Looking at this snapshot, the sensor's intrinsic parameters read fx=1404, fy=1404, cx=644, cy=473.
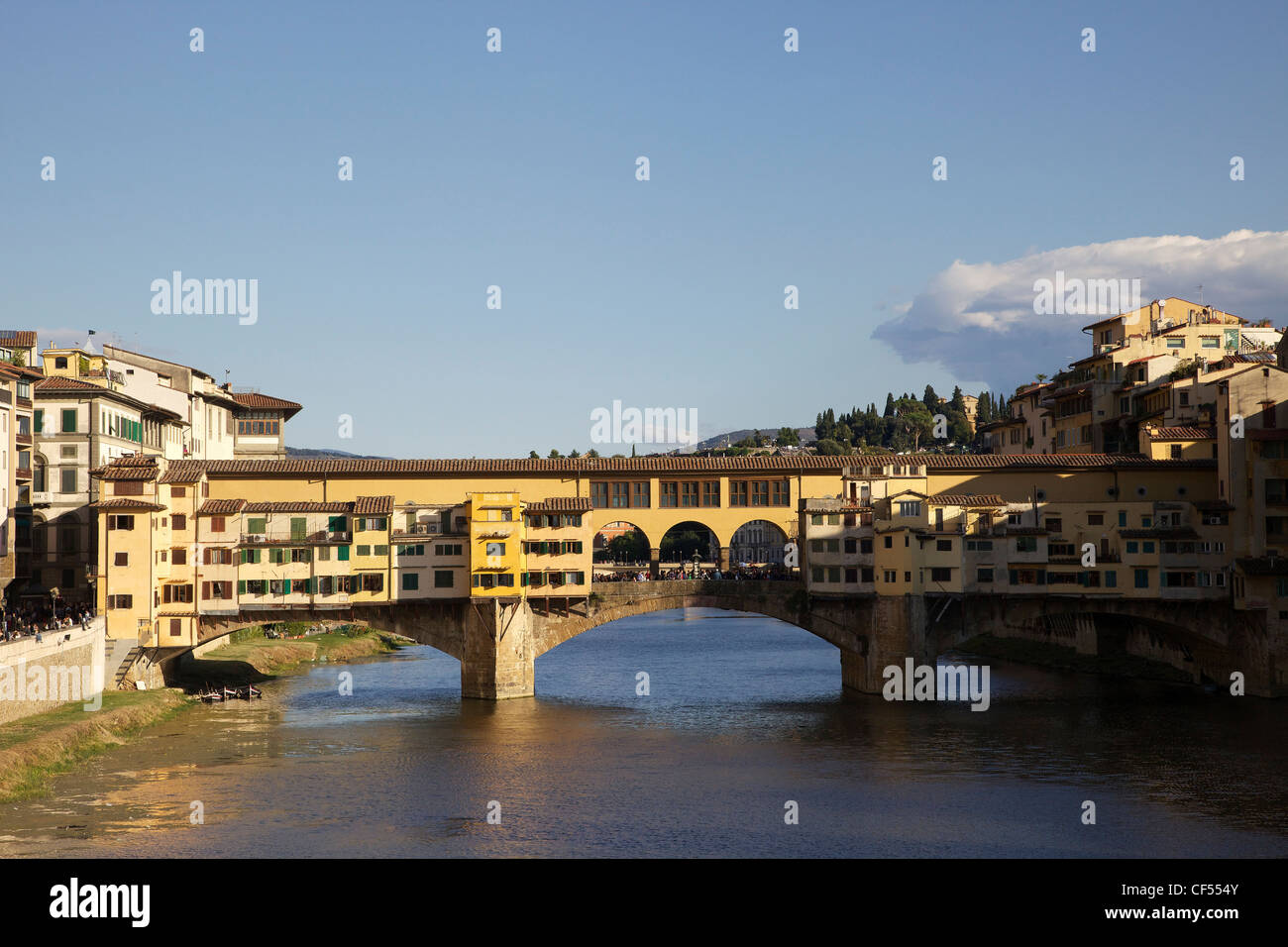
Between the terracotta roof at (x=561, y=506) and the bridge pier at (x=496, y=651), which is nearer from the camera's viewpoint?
the bridge pier at (x=496, y=651)

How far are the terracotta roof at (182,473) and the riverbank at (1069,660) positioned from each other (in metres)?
44.4

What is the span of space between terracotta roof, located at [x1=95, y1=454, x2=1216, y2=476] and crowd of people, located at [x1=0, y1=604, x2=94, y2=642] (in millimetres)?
11986

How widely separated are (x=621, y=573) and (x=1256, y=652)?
43790 millimetres

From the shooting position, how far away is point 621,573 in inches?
4035

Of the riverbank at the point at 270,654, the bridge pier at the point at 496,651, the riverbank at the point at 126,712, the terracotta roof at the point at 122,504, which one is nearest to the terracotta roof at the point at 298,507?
the terracotta roof at the point at 122,504

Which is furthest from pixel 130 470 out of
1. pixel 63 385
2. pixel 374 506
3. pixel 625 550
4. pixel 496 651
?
pixel 625 550

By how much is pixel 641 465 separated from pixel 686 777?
3061 cm

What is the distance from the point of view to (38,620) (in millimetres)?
72812

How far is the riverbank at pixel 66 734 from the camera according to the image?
52500 mm

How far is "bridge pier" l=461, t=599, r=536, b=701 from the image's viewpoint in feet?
253

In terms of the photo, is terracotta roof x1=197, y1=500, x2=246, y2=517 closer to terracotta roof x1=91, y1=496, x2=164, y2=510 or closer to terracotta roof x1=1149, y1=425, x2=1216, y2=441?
terracotta roof x1=91, y1=496, x2=164, y2=510

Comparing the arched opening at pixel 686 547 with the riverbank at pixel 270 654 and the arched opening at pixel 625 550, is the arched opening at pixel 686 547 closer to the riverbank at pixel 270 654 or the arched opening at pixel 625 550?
the arched opening at pixel 625 550
